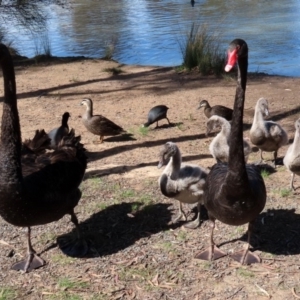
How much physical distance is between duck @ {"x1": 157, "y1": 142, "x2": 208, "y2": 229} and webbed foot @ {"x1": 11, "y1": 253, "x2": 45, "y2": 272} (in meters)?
1.37

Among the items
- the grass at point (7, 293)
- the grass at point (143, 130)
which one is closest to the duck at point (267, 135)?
the grass at point (143, 130)

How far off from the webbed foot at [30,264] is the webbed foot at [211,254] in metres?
1.36

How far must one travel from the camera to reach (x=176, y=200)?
5.83 meters

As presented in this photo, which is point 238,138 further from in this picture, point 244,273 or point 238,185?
point 244,273

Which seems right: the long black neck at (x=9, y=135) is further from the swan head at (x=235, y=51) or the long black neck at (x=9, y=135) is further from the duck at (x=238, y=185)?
the swan head at (x=235, y=51)

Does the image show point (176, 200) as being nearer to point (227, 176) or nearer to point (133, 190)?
point (133, 190)

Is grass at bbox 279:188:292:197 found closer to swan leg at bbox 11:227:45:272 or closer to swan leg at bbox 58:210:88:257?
swan leg at bbox 58:210:88:257

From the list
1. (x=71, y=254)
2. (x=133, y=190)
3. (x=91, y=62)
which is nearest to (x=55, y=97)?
(x=91, y=62)

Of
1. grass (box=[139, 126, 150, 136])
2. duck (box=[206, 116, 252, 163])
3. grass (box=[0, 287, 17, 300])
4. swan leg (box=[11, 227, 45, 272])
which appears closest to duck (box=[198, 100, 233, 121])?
grass (box=[139, 126, 150, 136])

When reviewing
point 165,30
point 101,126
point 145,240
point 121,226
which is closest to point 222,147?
point 121,226

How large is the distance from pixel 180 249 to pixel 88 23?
21390mm

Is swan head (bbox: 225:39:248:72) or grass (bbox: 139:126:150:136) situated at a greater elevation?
swan head (bbox: 225:39:248:72)

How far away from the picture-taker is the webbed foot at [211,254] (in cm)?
470

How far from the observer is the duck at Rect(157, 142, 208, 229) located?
17.3 feet
